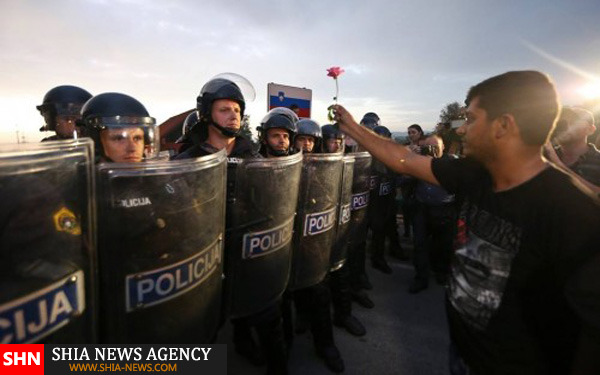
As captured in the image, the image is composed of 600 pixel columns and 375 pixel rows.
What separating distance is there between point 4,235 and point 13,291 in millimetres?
164

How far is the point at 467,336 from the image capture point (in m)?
1.56

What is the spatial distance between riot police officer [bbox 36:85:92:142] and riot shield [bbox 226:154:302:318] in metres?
2.89

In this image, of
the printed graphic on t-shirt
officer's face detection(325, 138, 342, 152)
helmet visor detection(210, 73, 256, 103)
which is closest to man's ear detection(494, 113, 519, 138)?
the printed graphic on t-shirt

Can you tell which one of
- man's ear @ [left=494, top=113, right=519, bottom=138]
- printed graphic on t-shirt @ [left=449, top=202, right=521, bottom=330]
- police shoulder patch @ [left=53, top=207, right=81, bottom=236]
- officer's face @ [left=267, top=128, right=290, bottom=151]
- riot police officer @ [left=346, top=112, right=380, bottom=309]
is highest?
man's ear @ [left=494, top=113, right=519, bottom=138]

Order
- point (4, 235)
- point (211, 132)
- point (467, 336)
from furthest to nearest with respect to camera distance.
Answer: point (211, 132) < point (467, 336) < point (4, 235)

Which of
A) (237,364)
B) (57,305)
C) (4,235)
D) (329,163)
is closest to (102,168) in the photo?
(4,235)

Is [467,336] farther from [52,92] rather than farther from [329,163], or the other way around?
[52,92]

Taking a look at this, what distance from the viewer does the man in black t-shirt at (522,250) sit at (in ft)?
3.85

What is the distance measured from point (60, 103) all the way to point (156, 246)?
11.0 ft

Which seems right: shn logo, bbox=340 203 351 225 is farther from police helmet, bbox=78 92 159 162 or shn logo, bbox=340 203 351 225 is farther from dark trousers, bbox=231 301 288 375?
police helmet, bbox=78 92 159 162

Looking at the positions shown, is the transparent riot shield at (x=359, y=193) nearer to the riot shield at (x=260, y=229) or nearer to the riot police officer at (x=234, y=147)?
the riot police officer at (x=234, y=147)

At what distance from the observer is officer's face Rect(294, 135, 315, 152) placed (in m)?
A: 3.93

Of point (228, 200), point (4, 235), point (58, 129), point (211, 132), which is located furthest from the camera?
point (58, 129)

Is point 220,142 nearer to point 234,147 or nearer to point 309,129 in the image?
point 234,147
